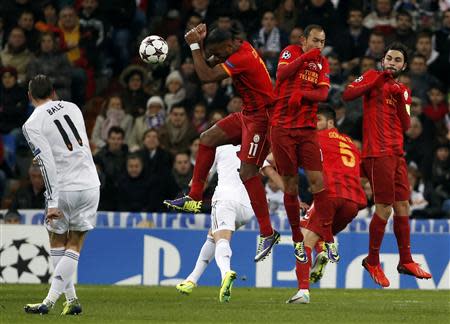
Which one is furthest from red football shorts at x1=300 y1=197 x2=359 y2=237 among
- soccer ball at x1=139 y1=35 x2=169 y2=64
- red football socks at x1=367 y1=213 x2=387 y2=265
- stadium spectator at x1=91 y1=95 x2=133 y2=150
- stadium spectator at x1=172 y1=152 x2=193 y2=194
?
stadium spectator at x1=91 y1=95 x2=133 y2=150

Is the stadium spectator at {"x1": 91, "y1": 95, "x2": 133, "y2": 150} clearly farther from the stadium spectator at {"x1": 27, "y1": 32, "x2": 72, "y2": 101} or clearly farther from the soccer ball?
the soccer ball

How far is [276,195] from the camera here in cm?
2106

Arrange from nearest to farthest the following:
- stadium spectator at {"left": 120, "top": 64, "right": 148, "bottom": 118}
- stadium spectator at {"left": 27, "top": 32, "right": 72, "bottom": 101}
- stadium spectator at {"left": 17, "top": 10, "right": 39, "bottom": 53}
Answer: stadium spectator at {"left": 27, "top": 32, "right": 72, "bottom": 101}
stadium spectator at {"left": 120, "top": 64, "right": 148, "bottom": 118}
stadium spectator at {"left": 17, "top": 10, "right": 39, "bottom": 53}

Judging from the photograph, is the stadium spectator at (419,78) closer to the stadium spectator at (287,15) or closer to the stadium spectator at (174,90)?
the stadium spectator at (287,15)

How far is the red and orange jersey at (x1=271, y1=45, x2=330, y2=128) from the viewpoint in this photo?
1445cm

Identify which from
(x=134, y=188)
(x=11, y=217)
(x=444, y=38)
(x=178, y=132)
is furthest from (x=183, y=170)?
(x=444, y=38)

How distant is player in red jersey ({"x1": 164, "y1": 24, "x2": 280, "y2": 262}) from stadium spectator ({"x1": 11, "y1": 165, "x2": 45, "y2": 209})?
6914mm

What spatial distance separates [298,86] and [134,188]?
7.49 m

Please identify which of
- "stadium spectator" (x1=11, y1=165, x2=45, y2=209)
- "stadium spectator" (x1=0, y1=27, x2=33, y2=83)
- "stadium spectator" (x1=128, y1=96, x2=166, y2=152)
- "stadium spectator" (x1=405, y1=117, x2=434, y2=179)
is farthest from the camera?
"stadium spectator" (x1=0, y1=27, x2=33, y2=83)

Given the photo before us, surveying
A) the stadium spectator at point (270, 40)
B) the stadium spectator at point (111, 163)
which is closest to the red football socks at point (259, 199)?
the stadium spectator at point (111, 163)

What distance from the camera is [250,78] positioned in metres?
14.5

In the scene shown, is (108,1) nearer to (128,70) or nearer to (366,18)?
(128,70)

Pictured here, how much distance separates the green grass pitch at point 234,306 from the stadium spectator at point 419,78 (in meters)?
5.08

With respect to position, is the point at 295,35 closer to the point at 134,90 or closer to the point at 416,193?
the point at 134,90
